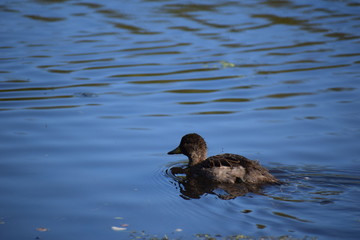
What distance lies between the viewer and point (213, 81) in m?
14.3

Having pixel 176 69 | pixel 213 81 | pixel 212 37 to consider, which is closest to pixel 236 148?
pixel 213 81

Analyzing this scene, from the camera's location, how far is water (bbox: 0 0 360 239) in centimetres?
695

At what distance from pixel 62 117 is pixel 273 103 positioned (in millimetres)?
4369

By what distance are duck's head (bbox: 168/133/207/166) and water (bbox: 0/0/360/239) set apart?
0.32 meters

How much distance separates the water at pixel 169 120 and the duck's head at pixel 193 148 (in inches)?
12.7

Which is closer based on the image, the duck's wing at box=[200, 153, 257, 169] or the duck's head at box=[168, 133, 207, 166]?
the duck's wing at box=[200, 153, 257, 169]

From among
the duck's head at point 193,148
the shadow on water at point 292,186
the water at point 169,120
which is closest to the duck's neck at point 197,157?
the duck's head at point 193,148

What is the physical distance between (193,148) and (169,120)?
203 cm

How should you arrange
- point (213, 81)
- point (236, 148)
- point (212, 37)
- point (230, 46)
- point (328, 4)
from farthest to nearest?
point (328, 4) < point (212, 37) < point (230, 46) < point (213, 81) < point (236, 148)

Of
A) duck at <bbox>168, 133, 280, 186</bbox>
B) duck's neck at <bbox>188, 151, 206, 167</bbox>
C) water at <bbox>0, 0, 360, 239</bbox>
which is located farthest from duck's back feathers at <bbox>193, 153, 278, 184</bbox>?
duck's neck at <bbox>188, 151, 206, 167</bbox>

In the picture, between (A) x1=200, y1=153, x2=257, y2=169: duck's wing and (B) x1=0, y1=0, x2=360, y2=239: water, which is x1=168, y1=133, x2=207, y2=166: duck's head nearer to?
(B) x1=0, y1=0, x2=360, y2=239: water

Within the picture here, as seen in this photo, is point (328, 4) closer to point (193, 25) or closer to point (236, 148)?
point (193, 25)

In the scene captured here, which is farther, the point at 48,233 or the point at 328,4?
the point at 328,4

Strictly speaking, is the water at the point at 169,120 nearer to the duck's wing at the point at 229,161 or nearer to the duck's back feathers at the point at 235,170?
the duck's back feathers at the point at 235,170
